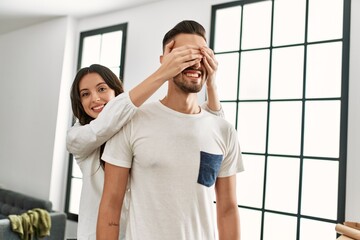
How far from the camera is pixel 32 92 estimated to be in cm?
455

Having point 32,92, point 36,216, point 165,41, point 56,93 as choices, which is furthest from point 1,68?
point 165,41

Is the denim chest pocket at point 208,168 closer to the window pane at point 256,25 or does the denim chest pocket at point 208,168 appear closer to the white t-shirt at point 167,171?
the white t-shirt at point 167,171

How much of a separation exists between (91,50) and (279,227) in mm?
3219

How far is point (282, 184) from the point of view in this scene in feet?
9.00

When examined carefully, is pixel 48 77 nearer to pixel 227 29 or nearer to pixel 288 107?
pixel 227 29

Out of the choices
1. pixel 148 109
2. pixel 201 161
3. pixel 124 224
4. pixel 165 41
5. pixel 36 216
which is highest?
pixel 165 41

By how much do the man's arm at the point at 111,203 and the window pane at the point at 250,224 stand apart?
2078 millimetres

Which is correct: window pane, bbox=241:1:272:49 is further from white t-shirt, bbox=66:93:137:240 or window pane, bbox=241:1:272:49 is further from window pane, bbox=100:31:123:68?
white t-shirt, bbox=66:93:137:240

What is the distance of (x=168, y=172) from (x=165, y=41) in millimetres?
471

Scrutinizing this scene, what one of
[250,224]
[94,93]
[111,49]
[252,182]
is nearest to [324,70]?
[252,182]

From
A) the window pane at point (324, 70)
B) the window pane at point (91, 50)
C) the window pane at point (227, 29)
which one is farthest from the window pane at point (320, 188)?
the window pane at point (91, 50)

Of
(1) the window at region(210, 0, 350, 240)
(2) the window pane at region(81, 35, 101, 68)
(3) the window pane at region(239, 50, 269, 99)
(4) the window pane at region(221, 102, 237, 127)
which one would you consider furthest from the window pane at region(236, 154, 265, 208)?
(2) the window pane at region(81, 35, 101, 68)

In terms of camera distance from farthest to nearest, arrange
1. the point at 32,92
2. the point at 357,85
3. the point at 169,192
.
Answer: the point at 32,92
the point at 357,85
the point at 169,192

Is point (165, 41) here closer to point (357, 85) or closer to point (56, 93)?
point (357, 85)
